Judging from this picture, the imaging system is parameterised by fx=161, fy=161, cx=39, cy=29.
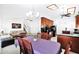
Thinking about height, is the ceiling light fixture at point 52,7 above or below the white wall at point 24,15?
above

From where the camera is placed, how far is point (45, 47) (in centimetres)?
246

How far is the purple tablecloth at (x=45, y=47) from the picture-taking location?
95.0 inches

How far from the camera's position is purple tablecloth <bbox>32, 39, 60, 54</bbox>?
241cm

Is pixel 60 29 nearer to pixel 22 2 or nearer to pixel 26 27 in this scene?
pixel 26 27

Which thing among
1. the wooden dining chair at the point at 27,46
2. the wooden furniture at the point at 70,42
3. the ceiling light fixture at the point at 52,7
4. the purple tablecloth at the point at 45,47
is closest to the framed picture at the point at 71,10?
the ceiling light fixture at the point at 52,7

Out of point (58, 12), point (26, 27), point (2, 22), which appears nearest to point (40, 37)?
point (26, 27)

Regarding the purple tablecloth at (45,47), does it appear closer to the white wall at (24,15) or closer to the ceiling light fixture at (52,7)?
the white wall at (24,15)

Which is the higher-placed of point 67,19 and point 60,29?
point 67,19

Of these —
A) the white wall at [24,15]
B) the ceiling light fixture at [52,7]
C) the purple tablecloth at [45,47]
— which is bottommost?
the purple tablecloth at [45,47]

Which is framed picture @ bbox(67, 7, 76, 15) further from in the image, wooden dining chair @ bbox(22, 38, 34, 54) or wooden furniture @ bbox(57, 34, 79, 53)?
wooden dining chair @ bbox(22, 38, 34, 54)

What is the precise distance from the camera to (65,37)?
2.40 m

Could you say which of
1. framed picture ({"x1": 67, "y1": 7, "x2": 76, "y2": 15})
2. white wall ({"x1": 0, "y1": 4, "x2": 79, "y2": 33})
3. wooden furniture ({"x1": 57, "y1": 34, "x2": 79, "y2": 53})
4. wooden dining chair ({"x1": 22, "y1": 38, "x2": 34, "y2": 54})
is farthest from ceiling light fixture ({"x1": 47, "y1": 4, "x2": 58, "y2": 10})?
wooden dining chair ({"x1": 22, "y1": 38, "x2": 34, "y2": 54})
